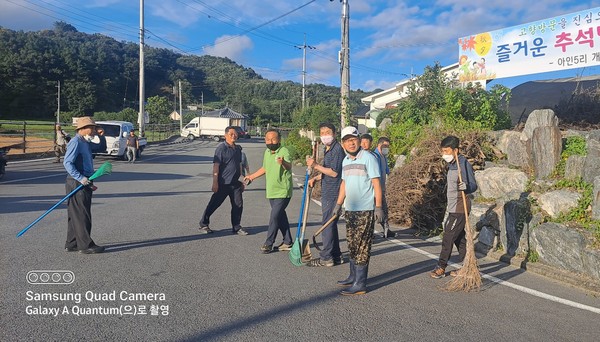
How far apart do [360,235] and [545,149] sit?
5.06 metres

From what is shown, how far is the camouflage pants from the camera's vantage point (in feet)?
17.4

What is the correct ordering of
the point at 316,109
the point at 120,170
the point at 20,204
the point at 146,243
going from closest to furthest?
the point at 146,243 < the point at 20,204 < the point at 120,170 < the point at 316,109

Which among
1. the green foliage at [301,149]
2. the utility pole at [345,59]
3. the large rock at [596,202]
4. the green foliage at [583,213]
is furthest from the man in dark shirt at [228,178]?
the green foliage at [301,149]

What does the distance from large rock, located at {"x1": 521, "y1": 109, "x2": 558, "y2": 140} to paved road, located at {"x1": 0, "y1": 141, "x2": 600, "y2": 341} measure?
3285 millimetres

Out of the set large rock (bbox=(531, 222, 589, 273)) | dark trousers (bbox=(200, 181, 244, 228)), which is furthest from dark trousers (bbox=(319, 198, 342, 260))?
large rock (bbox=(531, 222, 589, 273))

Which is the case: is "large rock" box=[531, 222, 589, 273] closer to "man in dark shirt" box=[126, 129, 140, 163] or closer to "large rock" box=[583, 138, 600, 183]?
"large rock" box=[583, 138, 600, 183]

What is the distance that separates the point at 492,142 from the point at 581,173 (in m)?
2.94

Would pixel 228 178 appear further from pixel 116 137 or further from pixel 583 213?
pixel 116 137

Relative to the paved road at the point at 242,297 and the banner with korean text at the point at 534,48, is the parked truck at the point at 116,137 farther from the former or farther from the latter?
the banner with korean text at the point at 534,48

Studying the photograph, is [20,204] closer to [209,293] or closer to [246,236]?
[246,236]

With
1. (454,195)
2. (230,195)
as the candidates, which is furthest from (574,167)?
(230,195)

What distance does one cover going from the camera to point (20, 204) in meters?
9.95

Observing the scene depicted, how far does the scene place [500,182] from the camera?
841 centimetres

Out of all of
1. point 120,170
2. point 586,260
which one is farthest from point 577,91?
point 120,170
